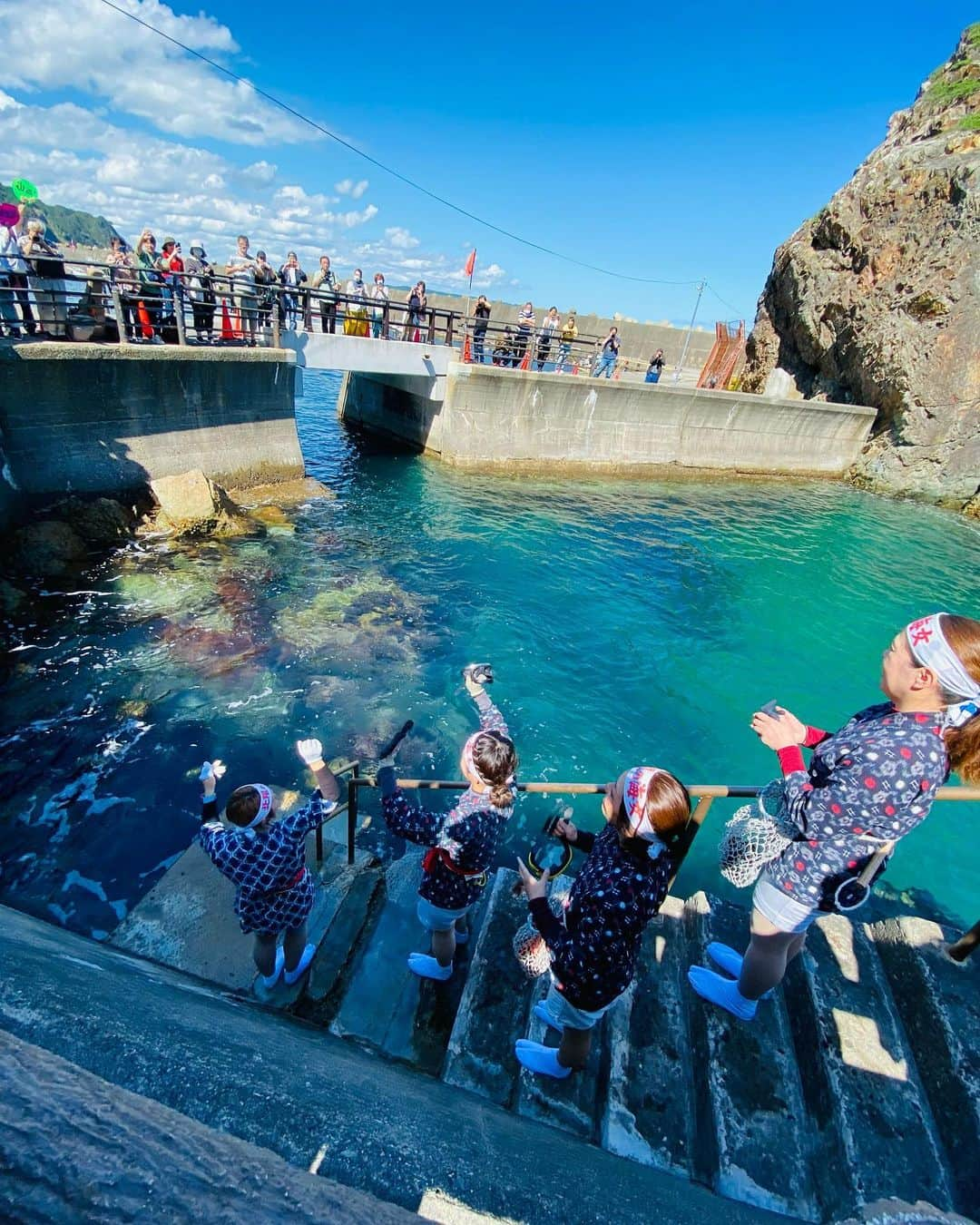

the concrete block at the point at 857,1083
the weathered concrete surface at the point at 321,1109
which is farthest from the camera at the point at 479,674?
the concrete block at the point at 857,1083

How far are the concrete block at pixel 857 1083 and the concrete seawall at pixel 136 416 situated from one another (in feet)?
46.7

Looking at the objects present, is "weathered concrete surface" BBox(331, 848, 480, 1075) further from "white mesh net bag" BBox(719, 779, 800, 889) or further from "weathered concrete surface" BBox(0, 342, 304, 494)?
"weathered concrete surface" BBox(0, 342, 304, 494)

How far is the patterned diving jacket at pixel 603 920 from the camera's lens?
2510mm

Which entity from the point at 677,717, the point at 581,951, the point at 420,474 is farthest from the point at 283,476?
the point at 581,951

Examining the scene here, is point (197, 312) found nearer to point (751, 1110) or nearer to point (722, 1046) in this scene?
point (722, 1046)

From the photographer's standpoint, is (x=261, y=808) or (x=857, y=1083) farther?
(x=261, y=808)

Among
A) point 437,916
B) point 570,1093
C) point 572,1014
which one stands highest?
point 572,1014

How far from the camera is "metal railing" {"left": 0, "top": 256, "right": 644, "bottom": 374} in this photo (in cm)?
1164

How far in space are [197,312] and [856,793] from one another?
55.6 ft

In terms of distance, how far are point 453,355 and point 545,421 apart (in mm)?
4113

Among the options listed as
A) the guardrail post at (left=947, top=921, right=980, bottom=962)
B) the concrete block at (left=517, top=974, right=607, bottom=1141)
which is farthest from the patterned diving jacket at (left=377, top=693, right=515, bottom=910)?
the guardrail post at (left=947, top=921, right=980, bottom=962)

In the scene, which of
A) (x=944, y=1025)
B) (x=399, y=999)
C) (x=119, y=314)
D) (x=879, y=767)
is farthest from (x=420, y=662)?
(x=119, y=314)

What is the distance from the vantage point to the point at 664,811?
2365mm

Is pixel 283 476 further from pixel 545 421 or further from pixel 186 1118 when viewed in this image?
pixel 186 1118
